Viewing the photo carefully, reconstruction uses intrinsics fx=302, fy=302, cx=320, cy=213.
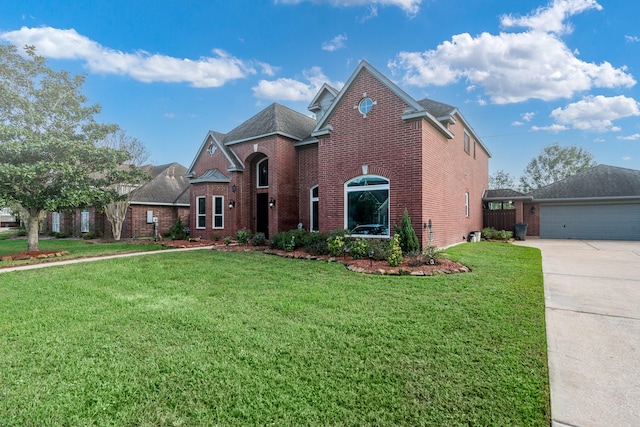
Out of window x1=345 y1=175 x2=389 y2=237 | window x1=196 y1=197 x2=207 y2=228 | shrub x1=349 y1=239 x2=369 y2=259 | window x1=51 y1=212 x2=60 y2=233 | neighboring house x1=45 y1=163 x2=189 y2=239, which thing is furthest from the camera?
window x1=51 y1=212 x2=60 y2=233

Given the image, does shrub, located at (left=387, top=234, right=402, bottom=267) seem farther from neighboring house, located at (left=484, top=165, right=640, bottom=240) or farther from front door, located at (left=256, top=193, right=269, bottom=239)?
neighboring house, located at (left=484, top=165, right=640, bottom=240)

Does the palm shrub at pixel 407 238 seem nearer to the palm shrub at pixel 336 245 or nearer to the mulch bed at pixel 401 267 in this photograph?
the mulch bed at pixel 401 267

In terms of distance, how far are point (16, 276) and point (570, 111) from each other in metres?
33.5

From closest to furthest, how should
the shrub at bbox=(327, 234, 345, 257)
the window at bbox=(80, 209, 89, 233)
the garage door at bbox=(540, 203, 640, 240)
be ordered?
1. the shrub at bbox=(327, 234, 345, 257)
2. the garage door at bbox=(540, 203, 640, 240)
3. the window at bbox=(80, 209, 89, 233)

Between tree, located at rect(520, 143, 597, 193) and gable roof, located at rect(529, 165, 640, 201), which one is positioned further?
tree, located at rect(520, 143, 597, 193)

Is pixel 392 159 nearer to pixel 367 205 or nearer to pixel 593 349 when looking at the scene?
pixel 367 205

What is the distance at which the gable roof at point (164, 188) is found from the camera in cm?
1952

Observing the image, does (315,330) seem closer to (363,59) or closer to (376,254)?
(376,254)

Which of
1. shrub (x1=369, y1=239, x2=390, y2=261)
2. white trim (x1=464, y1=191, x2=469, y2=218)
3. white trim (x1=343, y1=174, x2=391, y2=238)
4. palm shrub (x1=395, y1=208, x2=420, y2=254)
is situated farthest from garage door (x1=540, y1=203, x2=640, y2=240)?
shrub (x1=369, y1=239, x2=390, y2=261)

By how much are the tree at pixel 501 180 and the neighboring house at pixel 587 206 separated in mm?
24417

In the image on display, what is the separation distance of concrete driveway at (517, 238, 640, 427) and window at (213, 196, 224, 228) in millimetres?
14363

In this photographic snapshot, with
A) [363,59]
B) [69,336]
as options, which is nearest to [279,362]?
[69,336]

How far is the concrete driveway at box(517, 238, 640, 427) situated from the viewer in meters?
2.39

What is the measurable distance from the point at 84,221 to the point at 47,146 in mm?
14294
